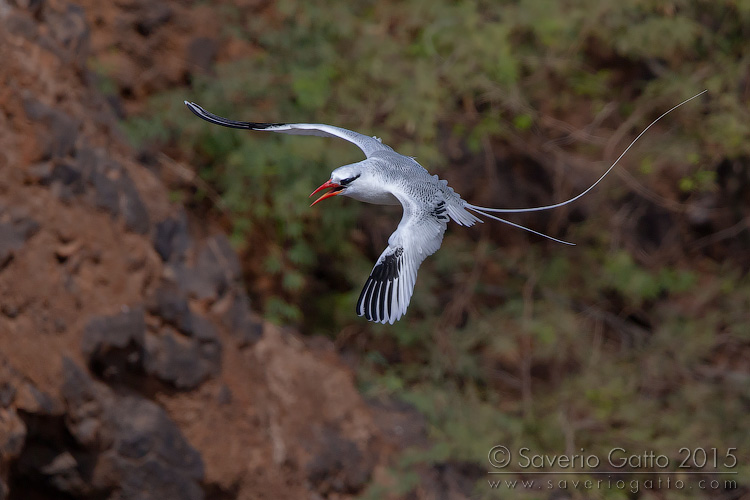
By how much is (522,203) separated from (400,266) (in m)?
4.99

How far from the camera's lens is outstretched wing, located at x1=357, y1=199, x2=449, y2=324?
3.91 meters

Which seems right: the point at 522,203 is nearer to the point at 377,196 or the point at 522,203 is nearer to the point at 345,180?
the point at 377,196

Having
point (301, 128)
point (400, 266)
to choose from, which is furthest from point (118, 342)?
point (400, 266)

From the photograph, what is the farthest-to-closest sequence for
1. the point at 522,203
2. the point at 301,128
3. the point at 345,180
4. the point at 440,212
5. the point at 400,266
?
the point at 522,203 < the point at 301,128 < the point at 440,212 < the point at 345,180 < the point at 400,266

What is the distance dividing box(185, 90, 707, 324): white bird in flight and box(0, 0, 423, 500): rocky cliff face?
6.94 ft

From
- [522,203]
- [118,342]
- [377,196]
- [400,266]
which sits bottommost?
[118,342]

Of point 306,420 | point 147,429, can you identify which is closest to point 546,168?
point 306,420

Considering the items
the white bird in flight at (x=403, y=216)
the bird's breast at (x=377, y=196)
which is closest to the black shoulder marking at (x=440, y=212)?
the white bird in flight at (x=403, y=216)

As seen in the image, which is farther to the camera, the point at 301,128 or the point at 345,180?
the point at 301,128

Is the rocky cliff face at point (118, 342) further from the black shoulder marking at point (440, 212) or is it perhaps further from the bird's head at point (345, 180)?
the black shoulder marking at point (440, 212)

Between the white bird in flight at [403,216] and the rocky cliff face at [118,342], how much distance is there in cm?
212

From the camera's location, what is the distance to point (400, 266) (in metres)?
4.09

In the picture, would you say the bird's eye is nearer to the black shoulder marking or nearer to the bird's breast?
the bird's breast

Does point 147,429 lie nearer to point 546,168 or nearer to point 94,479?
point 94,479
